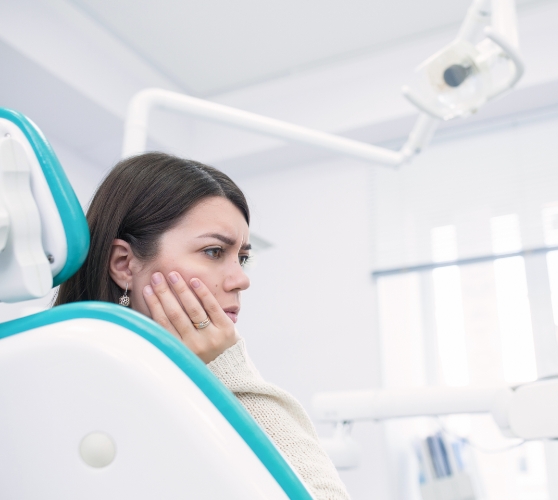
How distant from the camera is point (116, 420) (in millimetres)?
468

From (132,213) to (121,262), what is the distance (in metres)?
0.08

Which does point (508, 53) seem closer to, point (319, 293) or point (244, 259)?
point (244, 259)

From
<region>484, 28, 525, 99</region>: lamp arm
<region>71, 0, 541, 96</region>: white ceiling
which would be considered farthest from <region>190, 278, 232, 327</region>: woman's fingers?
<region>71, 0, 541, 96</region>: white ceiling

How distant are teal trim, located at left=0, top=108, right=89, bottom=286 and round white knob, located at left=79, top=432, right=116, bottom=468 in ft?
0.52

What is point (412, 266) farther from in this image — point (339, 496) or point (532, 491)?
point (339, 496)

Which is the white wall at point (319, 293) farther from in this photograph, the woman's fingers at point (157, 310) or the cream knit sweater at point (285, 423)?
the cream knit sweater at point (285, 423)

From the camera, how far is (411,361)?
2.89 m

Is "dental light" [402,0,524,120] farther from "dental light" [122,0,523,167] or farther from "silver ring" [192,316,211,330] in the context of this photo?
"silver ring" [192,316,211,330]

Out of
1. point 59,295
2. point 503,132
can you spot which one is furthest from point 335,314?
point 59,295

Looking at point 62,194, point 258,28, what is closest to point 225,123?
point 62,194

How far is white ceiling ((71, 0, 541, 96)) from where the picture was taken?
260 cm

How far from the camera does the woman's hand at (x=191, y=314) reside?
2.98 feet

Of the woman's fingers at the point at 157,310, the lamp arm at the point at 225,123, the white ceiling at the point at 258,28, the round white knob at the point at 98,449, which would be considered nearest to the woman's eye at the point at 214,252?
the woman's fingers at the point at 157,310

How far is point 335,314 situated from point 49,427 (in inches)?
104
